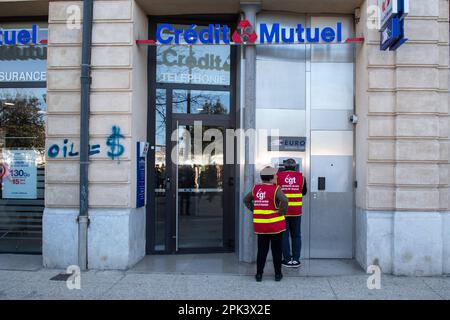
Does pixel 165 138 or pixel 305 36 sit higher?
pixel 305 36

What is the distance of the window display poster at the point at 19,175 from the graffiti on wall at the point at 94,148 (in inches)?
50.4

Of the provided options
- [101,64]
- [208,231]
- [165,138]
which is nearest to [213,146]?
[165,138]

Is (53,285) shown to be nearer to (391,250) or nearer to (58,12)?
(58,12)

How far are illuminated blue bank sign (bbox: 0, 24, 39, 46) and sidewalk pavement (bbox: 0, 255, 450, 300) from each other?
12.3 ft

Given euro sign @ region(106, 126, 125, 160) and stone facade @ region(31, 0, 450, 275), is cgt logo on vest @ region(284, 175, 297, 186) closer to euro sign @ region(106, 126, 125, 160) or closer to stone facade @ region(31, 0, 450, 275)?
stone facade @ region(31, 0, 450, 275)

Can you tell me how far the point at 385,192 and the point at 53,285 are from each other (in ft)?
16.9

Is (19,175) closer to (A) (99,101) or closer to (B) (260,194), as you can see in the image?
(A) (99,101)

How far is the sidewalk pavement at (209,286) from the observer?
5.57 m

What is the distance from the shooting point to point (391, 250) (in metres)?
6.64

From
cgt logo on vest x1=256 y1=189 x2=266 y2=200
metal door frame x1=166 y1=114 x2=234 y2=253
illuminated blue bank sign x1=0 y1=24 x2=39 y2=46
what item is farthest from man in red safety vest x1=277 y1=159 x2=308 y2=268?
illuminated blue bank sign x1=0 y1=24 x2=39 y2=46

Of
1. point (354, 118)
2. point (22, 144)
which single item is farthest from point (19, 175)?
point (354, 118)

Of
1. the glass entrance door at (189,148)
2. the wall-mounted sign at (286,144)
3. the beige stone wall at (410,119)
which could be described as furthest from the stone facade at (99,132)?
the beige stone wall at (410,119)

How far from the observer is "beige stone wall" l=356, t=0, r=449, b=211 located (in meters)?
6.64
